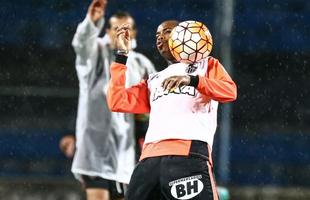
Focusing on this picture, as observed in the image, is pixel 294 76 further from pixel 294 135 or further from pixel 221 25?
pixel 221 25

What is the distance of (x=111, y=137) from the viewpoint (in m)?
7.03

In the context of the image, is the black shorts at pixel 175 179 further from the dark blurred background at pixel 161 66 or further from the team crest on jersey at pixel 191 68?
the dark blurred background at pixel 161 66

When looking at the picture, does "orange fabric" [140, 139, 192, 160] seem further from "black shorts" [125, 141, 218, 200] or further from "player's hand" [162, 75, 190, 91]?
"player's hand" [162, 75, 190, 91]

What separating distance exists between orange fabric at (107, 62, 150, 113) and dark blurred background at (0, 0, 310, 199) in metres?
3.14

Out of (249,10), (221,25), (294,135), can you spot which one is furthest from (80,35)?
(294,135)

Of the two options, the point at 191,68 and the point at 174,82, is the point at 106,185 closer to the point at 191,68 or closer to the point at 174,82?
the point at 191,68

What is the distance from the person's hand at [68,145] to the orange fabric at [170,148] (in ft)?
10.4

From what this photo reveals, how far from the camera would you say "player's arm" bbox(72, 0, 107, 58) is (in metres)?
→ 6.77

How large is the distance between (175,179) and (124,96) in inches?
23.9

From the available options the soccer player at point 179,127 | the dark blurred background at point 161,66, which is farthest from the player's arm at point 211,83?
the dark blurred background at point 161,66

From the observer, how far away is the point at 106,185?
6.91 m

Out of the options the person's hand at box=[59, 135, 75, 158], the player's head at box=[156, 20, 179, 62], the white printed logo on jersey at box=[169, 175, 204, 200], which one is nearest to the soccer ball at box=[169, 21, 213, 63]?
the player's head at box=[156, 20, 179, 62]

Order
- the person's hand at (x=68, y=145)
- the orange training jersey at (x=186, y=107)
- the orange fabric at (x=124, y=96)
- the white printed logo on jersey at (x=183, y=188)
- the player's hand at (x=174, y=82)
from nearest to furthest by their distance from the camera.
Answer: the player's hand at (x=174, y=82), the white printed logo on jersey at (x=183, y=188), the orange training jersey at (x=186, y=107), the orange fabric at (x=124, y=96), the person's hand at (x=68, y=145)

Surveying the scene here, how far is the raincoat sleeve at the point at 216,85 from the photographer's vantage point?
454 centimetres
